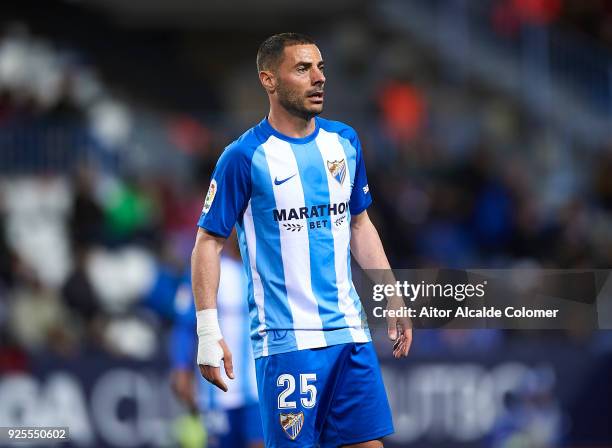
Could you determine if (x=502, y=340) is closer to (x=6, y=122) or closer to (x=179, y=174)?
(x=179, y=174)

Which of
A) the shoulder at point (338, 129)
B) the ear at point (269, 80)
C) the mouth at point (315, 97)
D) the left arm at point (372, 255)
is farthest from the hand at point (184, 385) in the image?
the mouth at point (315, 97)

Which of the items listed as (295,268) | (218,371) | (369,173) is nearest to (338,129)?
(295,268)

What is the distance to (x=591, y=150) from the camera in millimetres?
15969

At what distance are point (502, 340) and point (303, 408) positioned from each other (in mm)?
7223

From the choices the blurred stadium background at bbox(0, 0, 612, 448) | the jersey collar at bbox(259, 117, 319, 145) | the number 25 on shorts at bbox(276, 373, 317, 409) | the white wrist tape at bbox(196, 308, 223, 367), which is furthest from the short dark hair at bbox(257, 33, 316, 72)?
the blurred stadium background at bbox(0, 0, 612, 448)

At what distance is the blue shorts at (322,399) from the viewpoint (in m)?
5.62

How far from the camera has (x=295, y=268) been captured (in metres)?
5.68

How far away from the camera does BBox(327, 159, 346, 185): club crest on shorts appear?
19.0ft

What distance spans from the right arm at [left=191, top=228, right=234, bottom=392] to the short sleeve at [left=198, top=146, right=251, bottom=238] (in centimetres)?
7

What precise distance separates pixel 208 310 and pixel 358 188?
3.32ft

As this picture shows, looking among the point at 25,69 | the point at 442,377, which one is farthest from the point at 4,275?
the point at 442,377

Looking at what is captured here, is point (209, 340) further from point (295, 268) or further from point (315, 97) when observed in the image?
point (315, 97)

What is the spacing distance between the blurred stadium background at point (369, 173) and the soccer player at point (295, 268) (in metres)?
6.19

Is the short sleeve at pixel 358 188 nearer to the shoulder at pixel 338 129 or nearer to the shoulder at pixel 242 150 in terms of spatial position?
the shoulder at pixel 338 129
